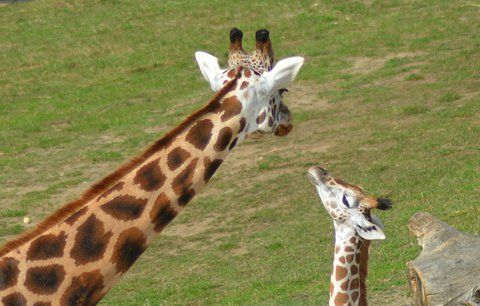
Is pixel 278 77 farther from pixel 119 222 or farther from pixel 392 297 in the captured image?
pixel 392 297

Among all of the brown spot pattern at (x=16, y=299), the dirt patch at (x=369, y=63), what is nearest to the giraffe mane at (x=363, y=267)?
the brown spot pattern at (x=16, y=299)

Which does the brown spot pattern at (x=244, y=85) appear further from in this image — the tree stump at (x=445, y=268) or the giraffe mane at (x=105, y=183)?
the tree stump at (x=445, y=268)

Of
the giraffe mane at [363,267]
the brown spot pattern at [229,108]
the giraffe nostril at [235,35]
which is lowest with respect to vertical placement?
the giraffe mane at [363,267]

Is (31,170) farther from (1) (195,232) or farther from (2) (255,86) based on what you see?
(2) (255,86)

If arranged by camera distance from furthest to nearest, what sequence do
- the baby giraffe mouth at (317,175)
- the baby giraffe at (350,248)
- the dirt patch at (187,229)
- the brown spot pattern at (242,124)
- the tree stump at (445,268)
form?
the dirt patch at (187,229) < the baby giraffe mouth at (317,175) < the baby giraffe at (350,248) < the tree stump at (445,268) < the brown spot pattern at (242,124)

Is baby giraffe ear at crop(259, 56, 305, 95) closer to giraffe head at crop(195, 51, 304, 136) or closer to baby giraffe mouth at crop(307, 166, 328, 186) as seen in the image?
giraffe head at crop(195, 51, 304, 136)

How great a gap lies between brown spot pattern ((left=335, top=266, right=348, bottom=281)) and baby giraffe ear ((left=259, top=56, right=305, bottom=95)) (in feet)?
6.91

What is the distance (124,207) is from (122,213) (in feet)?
0.12

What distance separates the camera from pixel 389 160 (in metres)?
17.7

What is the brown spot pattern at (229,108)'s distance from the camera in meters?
7.11

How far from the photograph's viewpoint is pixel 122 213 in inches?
269

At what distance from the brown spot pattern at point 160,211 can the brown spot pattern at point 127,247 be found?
4.2 inches

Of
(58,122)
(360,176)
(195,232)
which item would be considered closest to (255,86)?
(195,232)

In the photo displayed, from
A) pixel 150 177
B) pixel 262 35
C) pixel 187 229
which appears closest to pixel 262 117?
pixel 262 35
